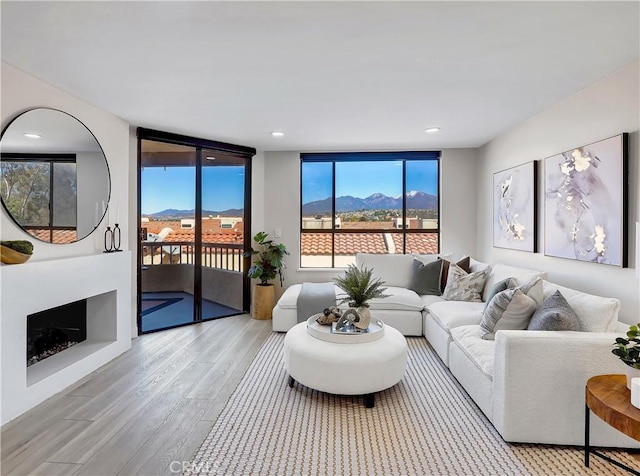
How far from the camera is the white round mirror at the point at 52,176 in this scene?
2510 mm

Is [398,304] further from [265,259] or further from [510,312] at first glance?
[265,259]

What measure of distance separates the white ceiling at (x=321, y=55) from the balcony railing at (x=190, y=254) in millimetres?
1604

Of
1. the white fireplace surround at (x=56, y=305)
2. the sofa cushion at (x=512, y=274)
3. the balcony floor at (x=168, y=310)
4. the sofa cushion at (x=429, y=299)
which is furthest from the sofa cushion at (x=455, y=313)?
the white fireplace surround at (x=56, y=305)

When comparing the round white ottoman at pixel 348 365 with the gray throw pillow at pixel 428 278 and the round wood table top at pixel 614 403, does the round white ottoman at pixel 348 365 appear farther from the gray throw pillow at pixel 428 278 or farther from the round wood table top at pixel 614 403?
the gray throw pillow at pixel 428 278

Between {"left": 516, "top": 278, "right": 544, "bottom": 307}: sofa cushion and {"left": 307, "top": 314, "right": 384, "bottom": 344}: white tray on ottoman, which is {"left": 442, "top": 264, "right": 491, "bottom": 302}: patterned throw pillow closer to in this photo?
{"left": 516, "top": 278, "right": 544, "bottom": 307}: sofa cushion

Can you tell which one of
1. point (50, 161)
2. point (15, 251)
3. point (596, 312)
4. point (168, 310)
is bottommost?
point (168, 310)

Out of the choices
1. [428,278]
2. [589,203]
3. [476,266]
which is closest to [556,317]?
[589,203]

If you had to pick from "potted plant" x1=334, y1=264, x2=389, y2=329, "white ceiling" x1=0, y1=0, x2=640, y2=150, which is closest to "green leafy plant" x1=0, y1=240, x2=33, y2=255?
"white ceiling" x1=0, y1=0, x2=640, y2=150

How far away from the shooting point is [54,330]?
10.3 feet

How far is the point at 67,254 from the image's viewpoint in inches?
116

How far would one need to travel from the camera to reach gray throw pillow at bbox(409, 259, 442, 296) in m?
4.36

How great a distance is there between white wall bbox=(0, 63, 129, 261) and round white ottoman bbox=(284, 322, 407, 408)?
2195mm

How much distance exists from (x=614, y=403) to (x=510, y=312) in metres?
0.95

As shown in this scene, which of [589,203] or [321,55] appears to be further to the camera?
[589,203]
